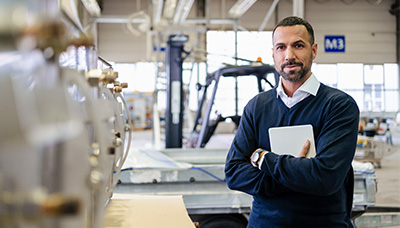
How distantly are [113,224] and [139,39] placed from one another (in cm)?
1169

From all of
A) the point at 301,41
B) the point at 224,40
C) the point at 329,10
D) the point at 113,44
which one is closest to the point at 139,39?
the point at 113,44

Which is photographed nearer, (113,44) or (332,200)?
(332,200)

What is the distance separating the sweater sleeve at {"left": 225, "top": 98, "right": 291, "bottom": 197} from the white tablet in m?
0.10

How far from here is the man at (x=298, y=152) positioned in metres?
1.34

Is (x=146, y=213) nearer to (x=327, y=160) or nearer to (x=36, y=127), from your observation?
(x=327, y=160)

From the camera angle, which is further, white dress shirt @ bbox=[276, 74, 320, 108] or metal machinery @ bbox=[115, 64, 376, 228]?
metal machinery @ bbox=[115, 64, 376, 228]

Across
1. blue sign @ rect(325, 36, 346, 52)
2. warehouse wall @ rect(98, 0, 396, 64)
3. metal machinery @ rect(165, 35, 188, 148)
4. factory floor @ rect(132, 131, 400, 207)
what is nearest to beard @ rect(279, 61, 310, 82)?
factory floor @ rect(132, 131, 400, 207)

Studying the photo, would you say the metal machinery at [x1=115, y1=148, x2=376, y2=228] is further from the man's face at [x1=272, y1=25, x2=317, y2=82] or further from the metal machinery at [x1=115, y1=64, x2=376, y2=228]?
the man's face at [x1=272, y1=25, x2=317, y2=82]

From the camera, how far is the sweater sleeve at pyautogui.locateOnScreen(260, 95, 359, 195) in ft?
4.33

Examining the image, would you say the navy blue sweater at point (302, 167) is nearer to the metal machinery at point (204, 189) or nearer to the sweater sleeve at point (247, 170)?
the sweater sleeve at point (247, 170)

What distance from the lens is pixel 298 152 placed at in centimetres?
144

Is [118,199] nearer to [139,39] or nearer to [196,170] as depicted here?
[196,170]

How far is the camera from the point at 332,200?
4.61 ft

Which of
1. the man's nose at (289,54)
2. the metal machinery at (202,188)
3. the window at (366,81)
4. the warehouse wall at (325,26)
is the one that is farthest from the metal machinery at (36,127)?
the window at (366,81)
